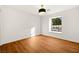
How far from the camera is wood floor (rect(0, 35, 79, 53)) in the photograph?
5.42 ft

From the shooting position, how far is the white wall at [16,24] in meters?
1.69

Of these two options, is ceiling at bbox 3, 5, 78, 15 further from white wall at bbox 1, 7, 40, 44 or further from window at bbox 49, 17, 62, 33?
window at bbox 49, 17, 62, 33

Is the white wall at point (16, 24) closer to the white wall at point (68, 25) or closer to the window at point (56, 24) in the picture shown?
the white wall at point (68, 25)

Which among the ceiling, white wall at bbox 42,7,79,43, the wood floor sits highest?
the ceiling

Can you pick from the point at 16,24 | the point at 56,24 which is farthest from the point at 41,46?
the point at 16,24

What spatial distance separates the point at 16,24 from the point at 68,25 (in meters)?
1.29

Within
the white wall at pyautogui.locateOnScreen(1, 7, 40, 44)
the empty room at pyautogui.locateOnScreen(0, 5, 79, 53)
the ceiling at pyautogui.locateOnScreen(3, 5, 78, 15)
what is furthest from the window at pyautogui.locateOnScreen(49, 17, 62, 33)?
the white wall at pyautogui.locateOnScreen(1, 7, 40, 44)

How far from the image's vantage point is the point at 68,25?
1.79 metres

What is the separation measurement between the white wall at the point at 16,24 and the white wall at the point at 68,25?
0.23 metres

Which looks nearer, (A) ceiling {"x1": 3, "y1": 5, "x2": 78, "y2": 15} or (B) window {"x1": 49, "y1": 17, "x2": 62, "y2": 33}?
(A) ceiling {"x1": 3, "y1": 5, "x2": 78, "y2": 15}

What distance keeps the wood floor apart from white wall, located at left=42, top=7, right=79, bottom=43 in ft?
0.42
